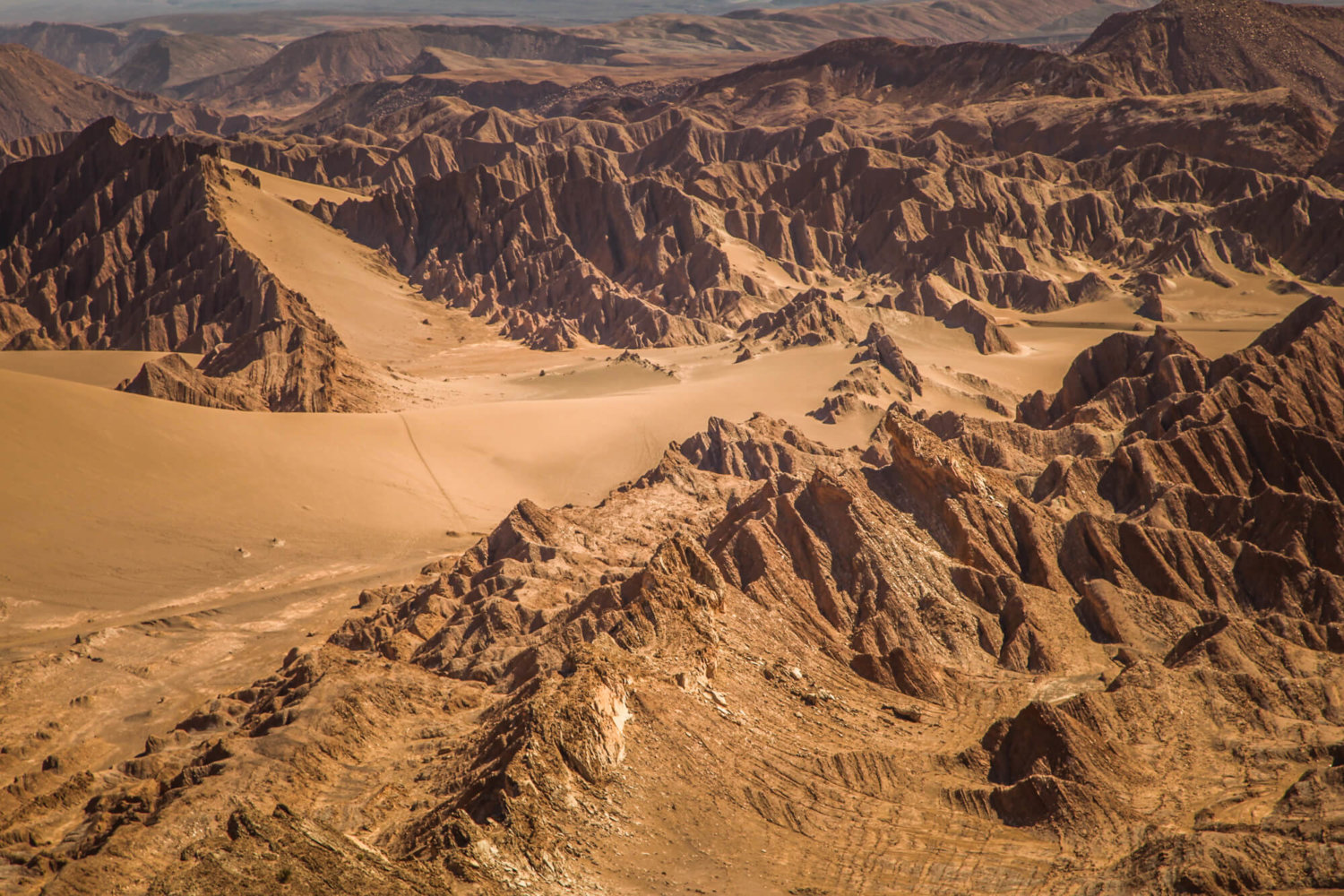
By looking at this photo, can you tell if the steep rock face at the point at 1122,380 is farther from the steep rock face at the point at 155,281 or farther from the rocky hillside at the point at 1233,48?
the rocky hillside at the point at 1233,48

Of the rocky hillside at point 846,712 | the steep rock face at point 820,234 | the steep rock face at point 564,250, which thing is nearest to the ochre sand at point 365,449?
the steep rock face at point 820,234

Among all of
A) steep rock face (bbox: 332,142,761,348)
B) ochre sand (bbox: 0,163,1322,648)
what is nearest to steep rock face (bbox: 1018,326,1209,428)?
ochre sand (bbox: 0,163,1322,648)

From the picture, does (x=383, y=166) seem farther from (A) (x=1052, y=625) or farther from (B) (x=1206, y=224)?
(A) (x=1052, y=625)

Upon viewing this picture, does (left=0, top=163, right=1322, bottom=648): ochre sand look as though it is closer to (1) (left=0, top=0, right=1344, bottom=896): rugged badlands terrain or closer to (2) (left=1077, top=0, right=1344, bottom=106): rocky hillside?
(1) (left=0, top=0, right=1344, bottom=896): rugged badlands terrain

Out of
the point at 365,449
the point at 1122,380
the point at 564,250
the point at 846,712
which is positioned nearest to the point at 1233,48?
the point at 564,250

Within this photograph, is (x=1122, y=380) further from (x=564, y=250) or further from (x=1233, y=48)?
(x=1233, y=48)

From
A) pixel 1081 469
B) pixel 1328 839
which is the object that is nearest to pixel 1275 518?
pixel 1081 469
